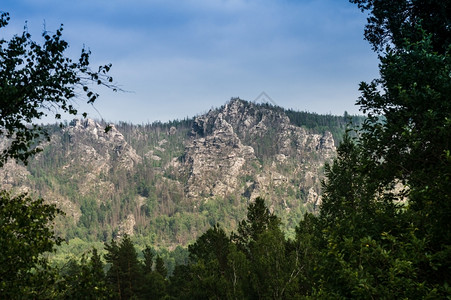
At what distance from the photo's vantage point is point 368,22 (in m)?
20.3

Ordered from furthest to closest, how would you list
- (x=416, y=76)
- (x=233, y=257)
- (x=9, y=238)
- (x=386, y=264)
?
(x=233, y=257), (x=416, y=76), (x=9, y=238), (x=386, y=264)

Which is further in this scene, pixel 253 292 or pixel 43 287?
pixel 253 292

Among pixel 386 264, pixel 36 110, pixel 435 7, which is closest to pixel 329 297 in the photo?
pixel 386 264

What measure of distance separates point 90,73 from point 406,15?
16.9 m

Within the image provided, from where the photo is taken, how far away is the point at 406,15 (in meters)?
18.1

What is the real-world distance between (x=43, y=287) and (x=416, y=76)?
545 inches

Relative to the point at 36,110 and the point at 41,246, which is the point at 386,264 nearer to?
the point at 41,246

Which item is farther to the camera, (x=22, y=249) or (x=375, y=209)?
(x=375, y=209)

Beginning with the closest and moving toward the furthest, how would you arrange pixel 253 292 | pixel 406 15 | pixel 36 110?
pixel 36 110 → pixel 406 15 → pixel 253 292

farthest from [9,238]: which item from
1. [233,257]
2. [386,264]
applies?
[233,257]

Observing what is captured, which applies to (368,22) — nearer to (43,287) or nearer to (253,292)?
(43,287)

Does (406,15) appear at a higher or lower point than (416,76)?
higher

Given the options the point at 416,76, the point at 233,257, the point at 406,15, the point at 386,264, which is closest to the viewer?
the point at 386,264

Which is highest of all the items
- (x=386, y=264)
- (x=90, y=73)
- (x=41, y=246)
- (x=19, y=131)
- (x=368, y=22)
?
(x=368, y=22)
